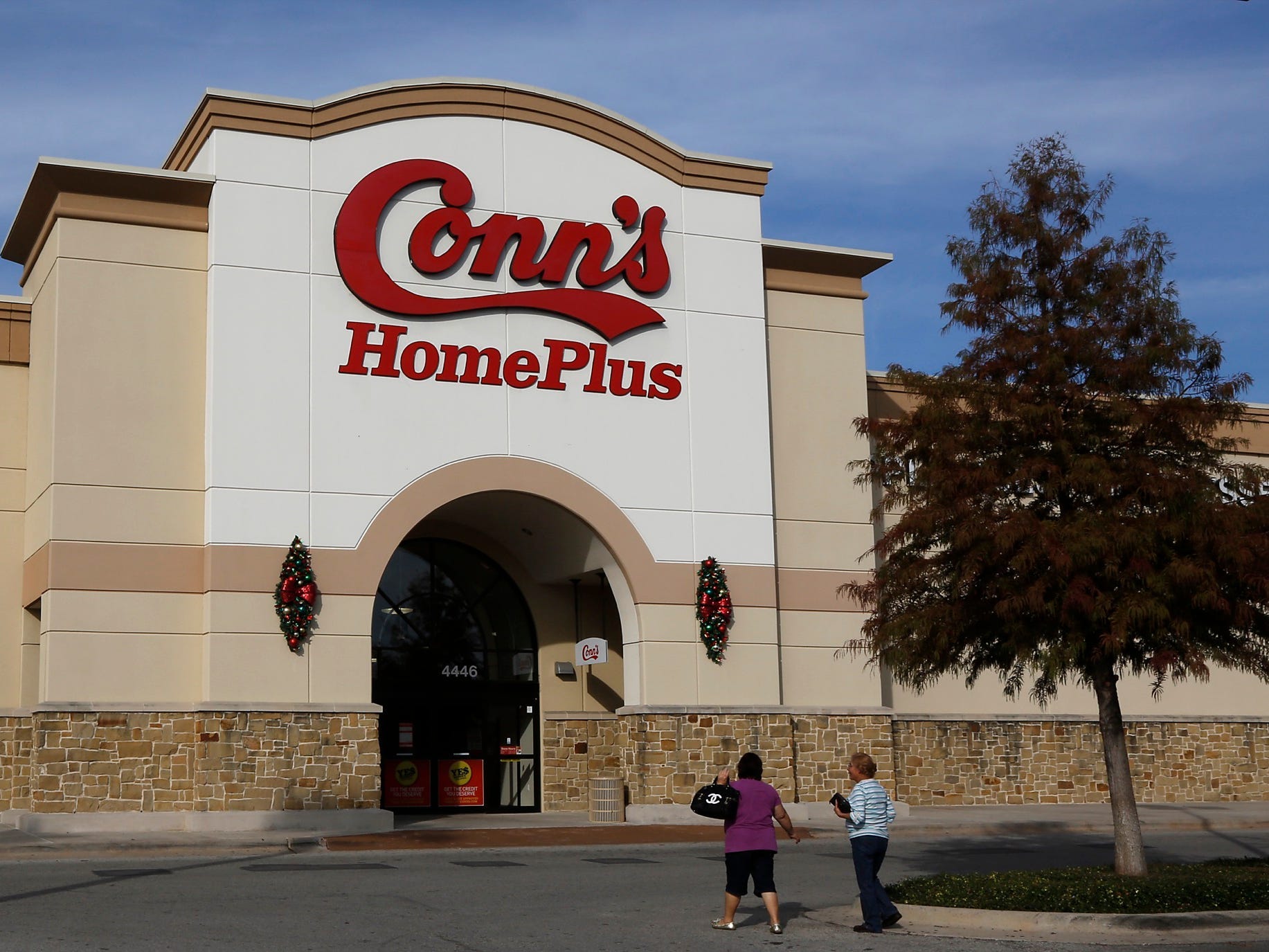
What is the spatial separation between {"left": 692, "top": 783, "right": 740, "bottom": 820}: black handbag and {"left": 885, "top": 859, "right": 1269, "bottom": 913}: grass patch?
2069 millimetres

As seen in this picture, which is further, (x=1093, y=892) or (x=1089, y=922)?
(x=1093, y=892)

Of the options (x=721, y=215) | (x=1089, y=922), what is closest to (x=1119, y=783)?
(x=1089, y=922)

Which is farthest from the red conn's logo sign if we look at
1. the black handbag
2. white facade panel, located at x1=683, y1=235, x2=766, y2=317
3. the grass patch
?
the black handbag

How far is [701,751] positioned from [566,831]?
3.35 meters

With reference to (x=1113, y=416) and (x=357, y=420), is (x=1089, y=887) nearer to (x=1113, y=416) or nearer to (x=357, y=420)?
(x=1113, y=416)

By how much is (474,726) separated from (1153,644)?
16.3 metres

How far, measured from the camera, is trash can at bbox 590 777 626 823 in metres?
25.0

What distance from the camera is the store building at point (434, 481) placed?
22.8 m

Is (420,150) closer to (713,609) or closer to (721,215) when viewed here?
(721,215)

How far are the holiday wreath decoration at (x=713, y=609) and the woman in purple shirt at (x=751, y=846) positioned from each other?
520 inches

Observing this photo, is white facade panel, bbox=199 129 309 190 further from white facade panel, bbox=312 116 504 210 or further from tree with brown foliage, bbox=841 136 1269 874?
tree with brown foliage, bbox=841 136 1269 874

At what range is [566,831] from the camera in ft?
76.1

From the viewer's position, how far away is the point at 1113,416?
48.7ft

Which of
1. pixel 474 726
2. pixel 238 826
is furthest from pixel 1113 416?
pixel 474 726
